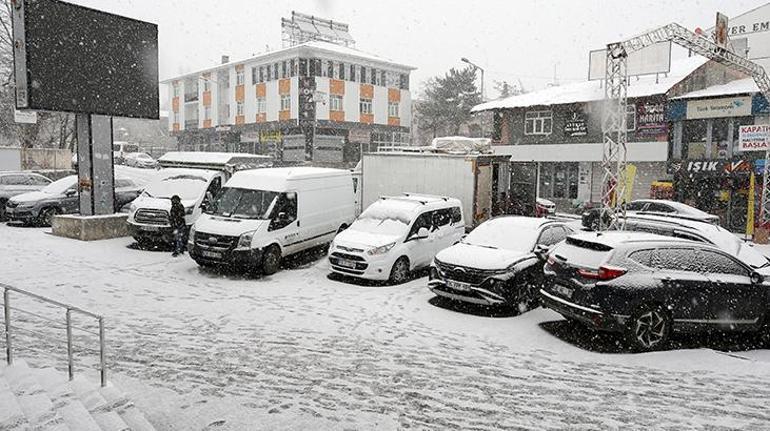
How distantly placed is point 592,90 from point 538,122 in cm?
329

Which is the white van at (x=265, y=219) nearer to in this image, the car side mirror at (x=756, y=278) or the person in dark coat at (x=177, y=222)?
the person in dark coat at (x=177, y=222)

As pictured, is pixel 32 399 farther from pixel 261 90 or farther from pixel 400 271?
pixel 261 90

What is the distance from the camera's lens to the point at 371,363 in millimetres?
7184

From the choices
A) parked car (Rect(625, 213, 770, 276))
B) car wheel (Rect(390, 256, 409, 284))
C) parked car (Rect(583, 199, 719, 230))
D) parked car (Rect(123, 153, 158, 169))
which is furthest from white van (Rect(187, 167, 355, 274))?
parked car (Rect(123, 153, 158, 169))

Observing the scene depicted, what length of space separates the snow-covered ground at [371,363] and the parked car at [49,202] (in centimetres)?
623

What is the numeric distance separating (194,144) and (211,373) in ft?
188

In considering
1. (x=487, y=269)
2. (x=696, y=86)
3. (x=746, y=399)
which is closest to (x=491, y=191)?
(x=487, y=269)

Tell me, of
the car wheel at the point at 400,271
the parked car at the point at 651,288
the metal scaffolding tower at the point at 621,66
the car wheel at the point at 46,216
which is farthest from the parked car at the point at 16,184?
the metal scaffolding tower at the point at 621,66

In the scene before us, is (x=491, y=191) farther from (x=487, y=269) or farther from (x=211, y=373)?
(x=211, y=373)

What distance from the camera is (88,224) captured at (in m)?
15.4

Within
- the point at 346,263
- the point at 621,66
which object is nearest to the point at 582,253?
the point at 346,263

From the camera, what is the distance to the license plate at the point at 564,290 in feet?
28.1

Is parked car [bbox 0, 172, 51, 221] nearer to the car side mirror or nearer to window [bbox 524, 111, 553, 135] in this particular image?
the car side mirror

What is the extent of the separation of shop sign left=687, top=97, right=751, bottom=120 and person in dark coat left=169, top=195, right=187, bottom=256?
75.9ft
